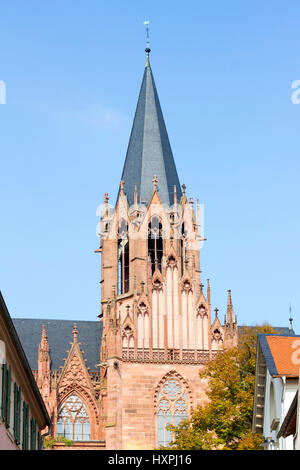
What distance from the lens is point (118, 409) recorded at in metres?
52.6

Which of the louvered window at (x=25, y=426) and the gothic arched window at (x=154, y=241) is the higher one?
the gothic arched window at (x=154, y=241)

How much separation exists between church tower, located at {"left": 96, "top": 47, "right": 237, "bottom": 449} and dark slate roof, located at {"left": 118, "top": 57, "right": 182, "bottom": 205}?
6 centimetres

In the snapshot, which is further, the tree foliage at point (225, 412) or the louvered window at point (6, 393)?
the tree foliage at point (225, 412)

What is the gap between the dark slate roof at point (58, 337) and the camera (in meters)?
61.3

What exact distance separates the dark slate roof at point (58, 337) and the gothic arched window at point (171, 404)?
289 inches

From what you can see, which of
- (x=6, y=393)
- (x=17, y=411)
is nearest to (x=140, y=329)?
(x=17, y=411)

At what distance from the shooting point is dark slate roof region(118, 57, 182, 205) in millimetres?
62500

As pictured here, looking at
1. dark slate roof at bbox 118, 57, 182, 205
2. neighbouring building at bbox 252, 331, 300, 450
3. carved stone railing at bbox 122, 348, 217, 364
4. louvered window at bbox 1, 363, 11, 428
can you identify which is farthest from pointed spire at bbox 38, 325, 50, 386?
louvered window at bbox 1, 363, 11, 428

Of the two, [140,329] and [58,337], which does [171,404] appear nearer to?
[140,329]

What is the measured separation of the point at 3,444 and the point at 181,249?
126 feet

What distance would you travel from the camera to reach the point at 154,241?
61.0 m

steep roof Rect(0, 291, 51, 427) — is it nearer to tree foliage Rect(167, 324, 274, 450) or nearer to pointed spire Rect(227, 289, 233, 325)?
tree foliage Rect(167, 324, 274, 450)

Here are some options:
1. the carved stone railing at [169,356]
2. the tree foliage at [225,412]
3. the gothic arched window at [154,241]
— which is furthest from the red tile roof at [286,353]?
the gothic arched window at [154,241]

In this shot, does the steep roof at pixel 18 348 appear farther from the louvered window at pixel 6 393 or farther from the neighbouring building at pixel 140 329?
the neighbouring building at pixel 140 329
